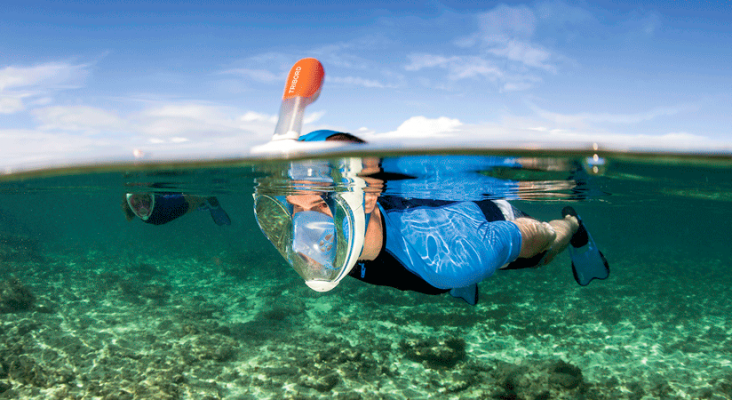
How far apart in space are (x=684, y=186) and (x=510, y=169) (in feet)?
25.6

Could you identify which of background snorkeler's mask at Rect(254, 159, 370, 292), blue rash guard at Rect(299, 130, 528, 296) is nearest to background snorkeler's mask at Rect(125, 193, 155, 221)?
background snorkeler's mask at Rect(254, 159, 370, 292)

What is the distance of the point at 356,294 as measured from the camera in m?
12.8

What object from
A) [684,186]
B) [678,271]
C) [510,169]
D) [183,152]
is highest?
[183,152]

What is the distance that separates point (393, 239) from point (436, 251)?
68 centimetres

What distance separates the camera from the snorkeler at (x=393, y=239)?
4984 mm

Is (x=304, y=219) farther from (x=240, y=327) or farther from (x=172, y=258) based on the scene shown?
(x=172, y=258)

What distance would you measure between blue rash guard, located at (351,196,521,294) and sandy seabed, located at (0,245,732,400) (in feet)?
9.05

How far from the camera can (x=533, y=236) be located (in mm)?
6582

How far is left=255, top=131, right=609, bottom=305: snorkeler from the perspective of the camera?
4984 mm

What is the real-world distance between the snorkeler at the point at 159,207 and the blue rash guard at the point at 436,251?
26.2 feet

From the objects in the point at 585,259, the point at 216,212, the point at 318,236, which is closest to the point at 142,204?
the point at 216,212

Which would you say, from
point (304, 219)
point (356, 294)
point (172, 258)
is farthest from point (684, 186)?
point (172, 258)

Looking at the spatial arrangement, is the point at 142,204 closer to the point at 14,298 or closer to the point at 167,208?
the point at 167,208

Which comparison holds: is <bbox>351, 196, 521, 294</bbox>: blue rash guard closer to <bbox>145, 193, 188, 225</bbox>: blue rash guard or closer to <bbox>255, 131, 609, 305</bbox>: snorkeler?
<bbox>255, 131, 609, 305</bbox>: snorkeler
